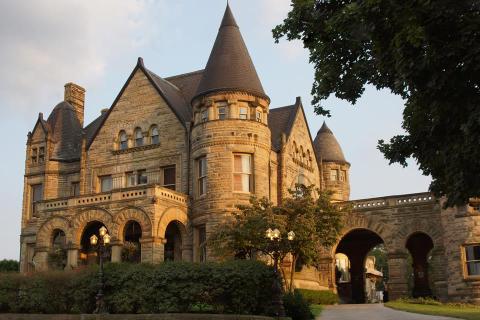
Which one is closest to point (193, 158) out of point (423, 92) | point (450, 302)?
point (450, 302)

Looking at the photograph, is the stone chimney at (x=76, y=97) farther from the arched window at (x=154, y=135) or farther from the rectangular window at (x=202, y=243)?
the rectangular window at (x=202, y=243)

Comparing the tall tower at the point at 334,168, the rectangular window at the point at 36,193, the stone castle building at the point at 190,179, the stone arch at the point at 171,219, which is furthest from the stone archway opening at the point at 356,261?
the rectangular window at the point at 36,193

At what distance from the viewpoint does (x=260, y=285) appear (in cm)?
2317

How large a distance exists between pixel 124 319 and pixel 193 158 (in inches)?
593

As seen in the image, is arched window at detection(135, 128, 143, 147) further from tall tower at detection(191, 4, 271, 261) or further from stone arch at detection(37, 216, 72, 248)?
stone arch at detection(37, 216, 72, 248)

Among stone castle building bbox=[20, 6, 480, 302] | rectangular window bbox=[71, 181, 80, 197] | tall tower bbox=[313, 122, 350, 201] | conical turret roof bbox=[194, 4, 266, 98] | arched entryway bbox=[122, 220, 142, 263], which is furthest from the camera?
tall tower bbox=[313, 122, 350, 201]

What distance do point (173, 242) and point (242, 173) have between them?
19.1 ft

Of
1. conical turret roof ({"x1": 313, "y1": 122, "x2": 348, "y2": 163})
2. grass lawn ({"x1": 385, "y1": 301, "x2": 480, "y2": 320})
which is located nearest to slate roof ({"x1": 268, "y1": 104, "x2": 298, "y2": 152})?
conical turret roof ({"x1": 313, "y1": 122, "x2": 348, "y2": 163})

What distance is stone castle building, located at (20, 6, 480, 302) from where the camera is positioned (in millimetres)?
34781

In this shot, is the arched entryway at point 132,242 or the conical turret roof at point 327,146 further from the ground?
the conical turret roof at point 327,146

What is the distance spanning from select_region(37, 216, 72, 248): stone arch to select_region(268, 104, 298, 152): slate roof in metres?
13.3

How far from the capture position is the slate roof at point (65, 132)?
4291 centimetres

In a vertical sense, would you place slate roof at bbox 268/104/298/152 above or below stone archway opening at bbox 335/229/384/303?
above

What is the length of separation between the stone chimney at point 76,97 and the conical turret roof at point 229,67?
13849 millimetres
